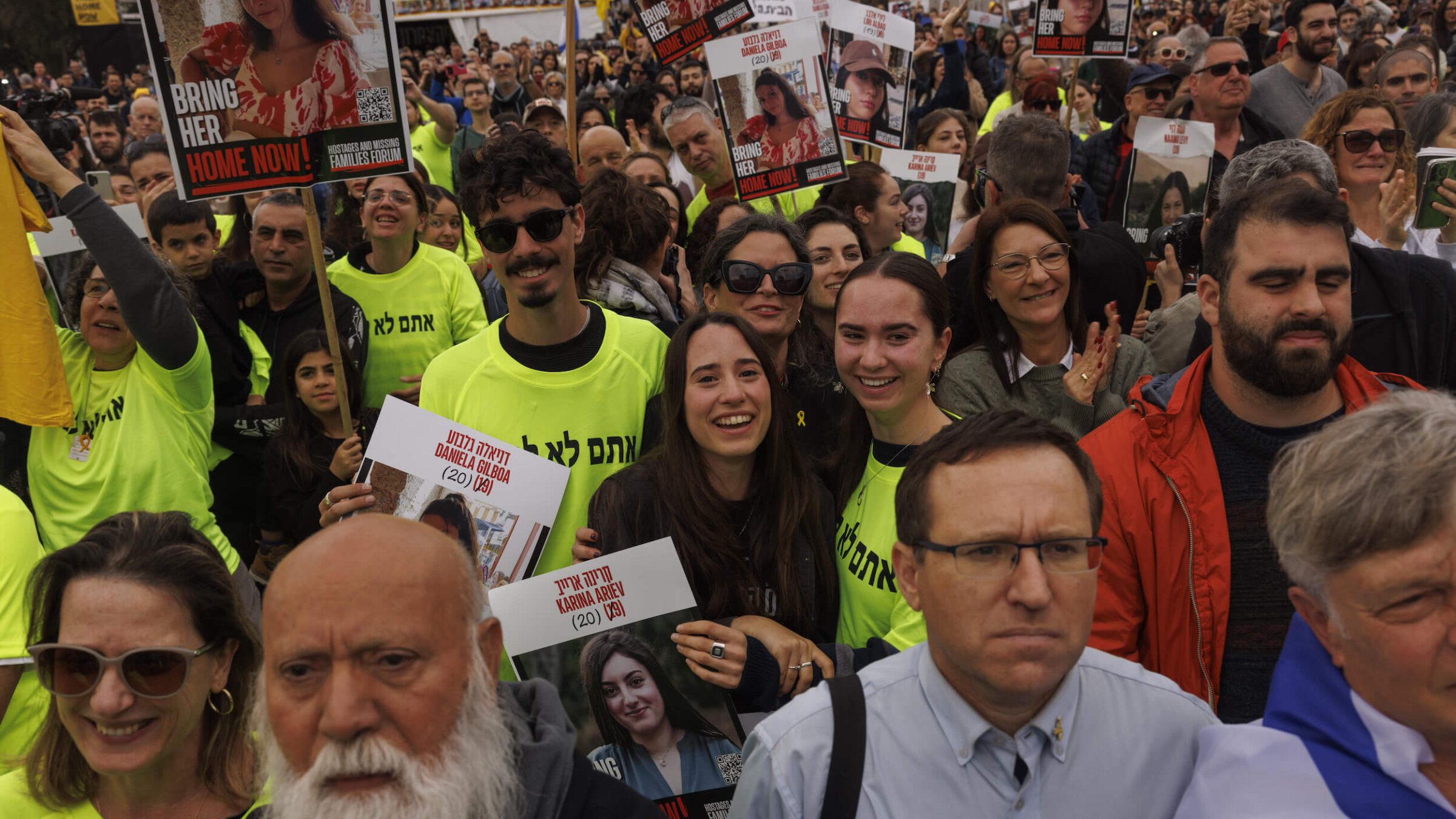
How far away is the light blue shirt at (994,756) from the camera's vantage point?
1705mm

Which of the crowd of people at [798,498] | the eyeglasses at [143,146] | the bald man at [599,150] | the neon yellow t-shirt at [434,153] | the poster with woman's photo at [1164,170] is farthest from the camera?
the neon yellow t-shirt at [434,153]

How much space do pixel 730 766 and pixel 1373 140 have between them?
11.3 feet

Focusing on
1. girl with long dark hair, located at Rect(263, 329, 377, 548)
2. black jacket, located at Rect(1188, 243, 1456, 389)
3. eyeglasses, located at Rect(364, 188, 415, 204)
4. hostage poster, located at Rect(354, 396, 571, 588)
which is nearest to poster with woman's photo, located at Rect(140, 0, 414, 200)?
hostage poster, located at Rect(354, 396, 571, 588)

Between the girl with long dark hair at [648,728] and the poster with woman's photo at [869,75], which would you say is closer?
the girl with long dark hair at [648,728]

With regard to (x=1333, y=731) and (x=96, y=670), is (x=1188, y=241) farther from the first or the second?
(x=96, y=670)

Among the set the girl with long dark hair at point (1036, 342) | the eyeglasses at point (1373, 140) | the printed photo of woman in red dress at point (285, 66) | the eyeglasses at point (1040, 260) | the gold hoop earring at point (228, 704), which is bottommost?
the gold hoop earring at point (228, 704)

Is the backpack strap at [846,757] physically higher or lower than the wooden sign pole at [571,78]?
lower

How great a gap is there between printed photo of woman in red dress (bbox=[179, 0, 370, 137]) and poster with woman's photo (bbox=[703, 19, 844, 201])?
2207 mm

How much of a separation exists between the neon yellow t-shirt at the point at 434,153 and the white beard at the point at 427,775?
7895mm

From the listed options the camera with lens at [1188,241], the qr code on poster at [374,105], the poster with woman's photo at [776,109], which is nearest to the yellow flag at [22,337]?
the qr code on poster at [374,105]

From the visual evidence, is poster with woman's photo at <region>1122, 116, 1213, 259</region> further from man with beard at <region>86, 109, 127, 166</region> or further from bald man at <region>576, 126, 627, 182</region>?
man with beard at <region>86, 109, 127, 166</region>

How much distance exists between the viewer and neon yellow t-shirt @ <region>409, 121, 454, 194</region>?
9227mm

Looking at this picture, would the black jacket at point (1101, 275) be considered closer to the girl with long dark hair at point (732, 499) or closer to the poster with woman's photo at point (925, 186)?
the girl with long dark hair at point (732, 499)

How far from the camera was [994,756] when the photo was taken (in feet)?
5.69
